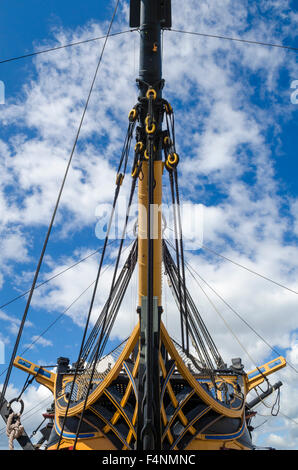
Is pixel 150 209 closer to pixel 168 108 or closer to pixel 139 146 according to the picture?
pixel 139 146

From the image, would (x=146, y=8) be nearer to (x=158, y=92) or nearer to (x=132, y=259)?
(x=158, y=92)

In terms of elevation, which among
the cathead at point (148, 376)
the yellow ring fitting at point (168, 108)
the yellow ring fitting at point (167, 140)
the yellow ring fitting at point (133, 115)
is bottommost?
the cathead at point (148, 376)

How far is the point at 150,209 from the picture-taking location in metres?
8.83

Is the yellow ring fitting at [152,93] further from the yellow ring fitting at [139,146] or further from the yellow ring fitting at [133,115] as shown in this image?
the yellow ring fitting at [139,146]

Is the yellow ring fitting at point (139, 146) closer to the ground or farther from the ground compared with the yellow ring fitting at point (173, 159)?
farther from the ground

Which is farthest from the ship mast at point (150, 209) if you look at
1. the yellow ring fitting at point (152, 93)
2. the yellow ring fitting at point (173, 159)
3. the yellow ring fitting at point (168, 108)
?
the yellow ring fitting at point (173, 159)

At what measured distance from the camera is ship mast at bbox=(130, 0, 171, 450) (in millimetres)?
8156

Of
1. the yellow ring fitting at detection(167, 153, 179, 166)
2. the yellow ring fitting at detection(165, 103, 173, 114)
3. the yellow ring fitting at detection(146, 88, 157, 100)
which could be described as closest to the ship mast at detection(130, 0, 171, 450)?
the yellow ring fitting at detection(146, 88, 157, 100)

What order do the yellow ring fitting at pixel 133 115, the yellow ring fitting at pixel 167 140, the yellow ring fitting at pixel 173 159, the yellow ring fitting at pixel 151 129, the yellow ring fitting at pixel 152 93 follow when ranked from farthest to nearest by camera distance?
the yellow ring fitting at pixel 167 140
the yellow ring fitting at pixel 133 115
the yellow ring fitting at pixel 152 93
the yellow ring fitting at pixel 173 159
the yellow ring fitting at pixel 151 129

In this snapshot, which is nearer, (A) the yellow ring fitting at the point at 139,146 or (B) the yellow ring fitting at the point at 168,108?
(A) the yellow ring fitting at the point at 139,146

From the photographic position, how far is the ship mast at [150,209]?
8156mm

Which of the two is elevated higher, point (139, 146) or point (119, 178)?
point (139, 146)

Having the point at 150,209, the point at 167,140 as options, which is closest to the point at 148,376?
the point at 150,209
